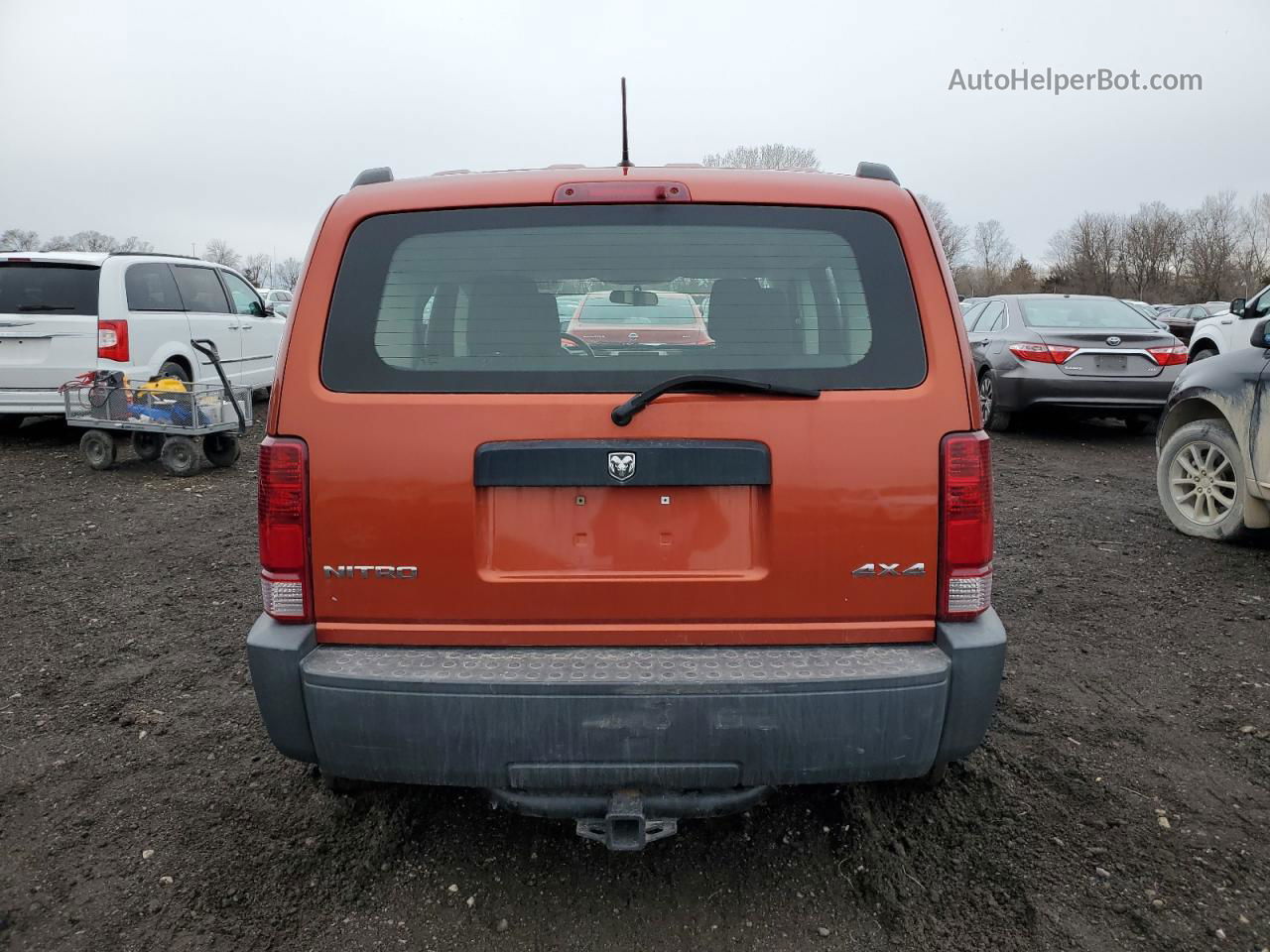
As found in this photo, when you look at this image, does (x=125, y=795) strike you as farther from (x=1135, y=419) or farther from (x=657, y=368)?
→ (x=1135, y=419)

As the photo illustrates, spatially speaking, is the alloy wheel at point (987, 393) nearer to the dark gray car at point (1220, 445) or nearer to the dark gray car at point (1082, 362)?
the dark gray car at point (1082, 362)

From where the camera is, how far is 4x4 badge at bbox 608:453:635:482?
2.15m

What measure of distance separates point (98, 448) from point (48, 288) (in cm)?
157

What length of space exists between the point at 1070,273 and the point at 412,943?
82.5m

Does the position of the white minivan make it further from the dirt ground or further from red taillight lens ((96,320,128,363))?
the dirt ground

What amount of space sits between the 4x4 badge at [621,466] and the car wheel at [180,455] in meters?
7.05

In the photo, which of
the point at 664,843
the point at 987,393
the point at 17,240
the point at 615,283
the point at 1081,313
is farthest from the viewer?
the point at 17,240

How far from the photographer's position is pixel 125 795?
2998 millimetres

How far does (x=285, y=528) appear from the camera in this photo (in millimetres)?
2195

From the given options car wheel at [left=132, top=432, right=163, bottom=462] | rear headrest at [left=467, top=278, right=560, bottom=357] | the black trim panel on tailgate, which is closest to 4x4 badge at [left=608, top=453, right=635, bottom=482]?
the black trim panel on tailgate

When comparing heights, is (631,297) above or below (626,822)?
above

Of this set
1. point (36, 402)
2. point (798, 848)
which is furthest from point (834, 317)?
point (36, 402)

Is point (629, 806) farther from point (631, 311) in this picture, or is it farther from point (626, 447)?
point (631, 311)

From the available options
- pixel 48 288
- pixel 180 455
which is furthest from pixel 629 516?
pixel 48 288
